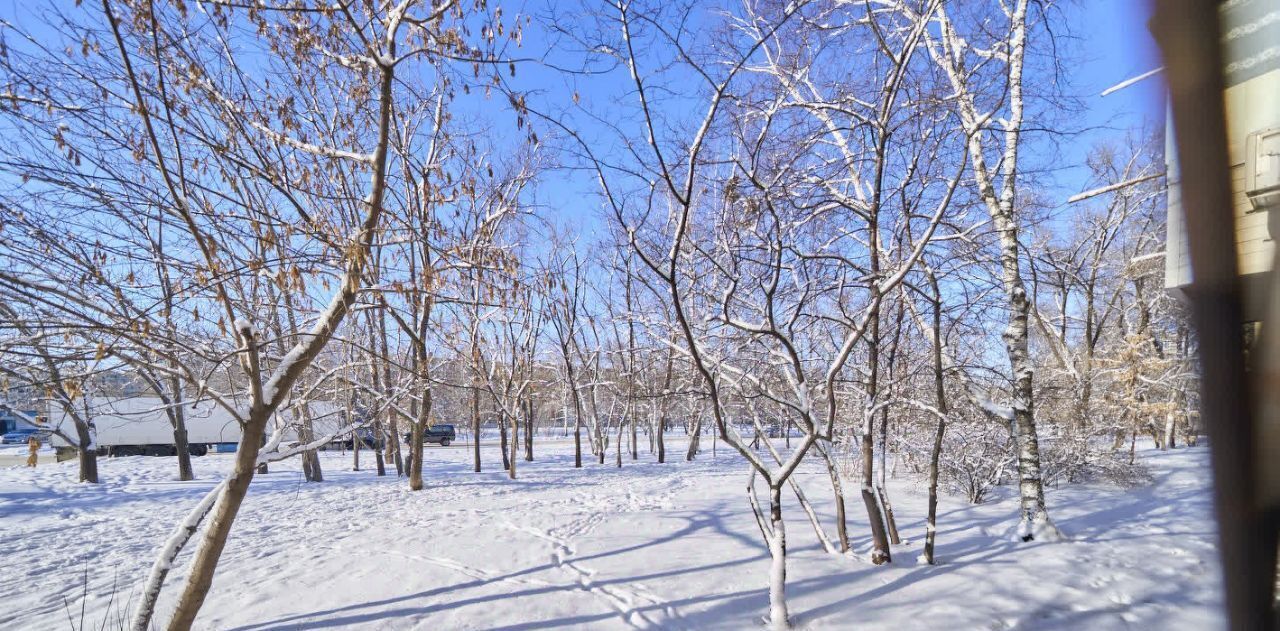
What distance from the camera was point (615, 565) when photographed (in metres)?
5.28

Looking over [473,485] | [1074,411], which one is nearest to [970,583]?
[1074,411]

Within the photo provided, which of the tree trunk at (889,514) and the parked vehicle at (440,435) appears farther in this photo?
the parked vehicle at (440,435)

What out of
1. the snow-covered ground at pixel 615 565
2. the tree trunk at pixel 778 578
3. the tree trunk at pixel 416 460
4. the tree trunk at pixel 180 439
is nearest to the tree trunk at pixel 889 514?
the snow-covered ground at pixel 615 565

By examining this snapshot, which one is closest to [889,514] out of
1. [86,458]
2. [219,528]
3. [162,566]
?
[219,528]

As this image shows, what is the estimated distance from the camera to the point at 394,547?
20.1 ft

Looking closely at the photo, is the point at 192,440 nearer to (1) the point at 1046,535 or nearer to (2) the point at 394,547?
(2) the point at 394,547

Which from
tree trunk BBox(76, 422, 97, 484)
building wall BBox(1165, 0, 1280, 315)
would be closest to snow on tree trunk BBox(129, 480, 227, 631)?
building wall BBox(1165, 0, 1280, 315)

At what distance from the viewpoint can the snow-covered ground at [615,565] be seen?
387 cm

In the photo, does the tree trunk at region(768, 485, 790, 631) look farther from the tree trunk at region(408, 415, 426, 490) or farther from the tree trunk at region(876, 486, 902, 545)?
the tree trunk at region(408, 415, 426, 490)

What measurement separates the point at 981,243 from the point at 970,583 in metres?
3.73

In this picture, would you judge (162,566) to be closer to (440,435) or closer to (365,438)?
(365,438)

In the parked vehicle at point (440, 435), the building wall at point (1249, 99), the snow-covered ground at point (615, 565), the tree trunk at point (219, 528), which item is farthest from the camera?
the parked vehicle at point (440, 435)

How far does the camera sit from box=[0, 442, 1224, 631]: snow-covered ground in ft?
12.7

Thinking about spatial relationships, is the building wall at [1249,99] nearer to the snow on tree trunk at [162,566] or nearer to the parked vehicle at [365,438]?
the snow on tree trunk at [162,566]
